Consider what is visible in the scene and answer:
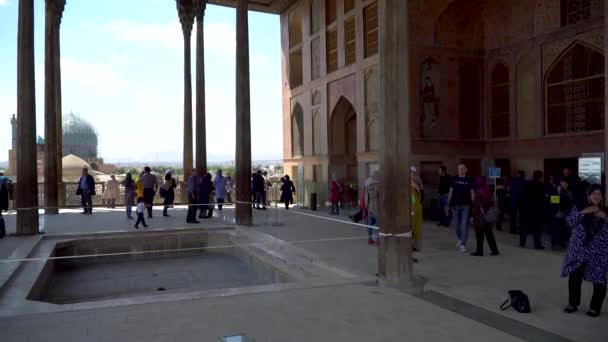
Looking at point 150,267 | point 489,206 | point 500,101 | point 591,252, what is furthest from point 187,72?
point 591,252

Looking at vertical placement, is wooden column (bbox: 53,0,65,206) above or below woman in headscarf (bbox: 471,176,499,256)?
above

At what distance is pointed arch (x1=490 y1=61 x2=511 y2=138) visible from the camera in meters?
15.1

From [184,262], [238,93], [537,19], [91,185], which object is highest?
[537,19]

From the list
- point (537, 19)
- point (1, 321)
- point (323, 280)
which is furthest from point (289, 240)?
point (537, 19)

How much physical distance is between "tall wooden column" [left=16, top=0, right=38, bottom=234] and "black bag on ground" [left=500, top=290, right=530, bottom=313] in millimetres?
10000

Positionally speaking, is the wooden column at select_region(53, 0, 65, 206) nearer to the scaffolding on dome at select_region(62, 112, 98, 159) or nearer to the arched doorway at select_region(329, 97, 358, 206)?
the arched doorway at select_region(329, 97, 358, 206)

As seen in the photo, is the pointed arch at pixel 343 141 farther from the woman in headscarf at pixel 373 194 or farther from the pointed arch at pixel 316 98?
the woman in headscarf at pixel 373 194

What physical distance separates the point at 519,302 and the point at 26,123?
10482mm

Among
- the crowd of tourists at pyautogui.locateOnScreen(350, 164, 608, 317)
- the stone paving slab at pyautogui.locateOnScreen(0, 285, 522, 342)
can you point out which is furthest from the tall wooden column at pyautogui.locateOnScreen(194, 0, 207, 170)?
the stone paving slab at pyautogui.locateOnScreen(0, 285, 522, 342)

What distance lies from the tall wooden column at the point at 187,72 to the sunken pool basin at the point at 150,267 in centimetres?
769

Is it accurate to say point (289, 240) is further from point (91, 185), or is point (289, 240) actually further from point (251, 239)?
point (91, 185)

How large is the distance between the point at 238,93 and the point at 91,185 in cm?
656

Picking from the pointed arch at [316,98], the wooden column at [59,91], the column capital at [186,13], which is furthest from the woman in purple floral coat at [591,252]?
the wooden column at [59,91]

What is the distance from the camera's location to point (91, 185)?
16.1m
